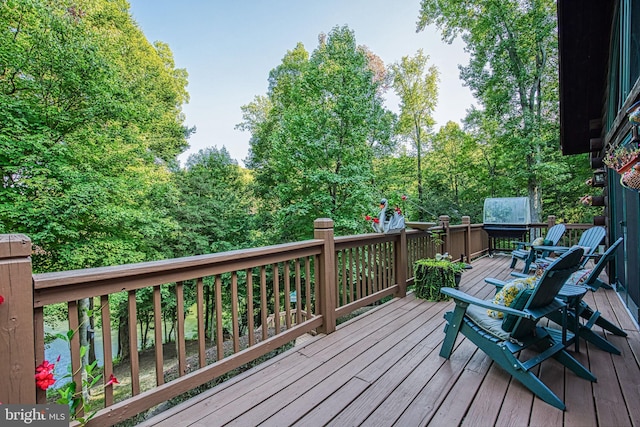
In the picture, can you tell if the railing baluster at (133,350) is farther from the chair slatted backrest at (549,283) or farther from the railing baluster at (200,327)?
the chair slatted backrest at (549,283)

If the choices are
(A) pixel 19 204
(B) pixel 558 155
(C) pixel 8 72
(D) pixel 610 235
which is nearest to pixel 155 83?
(C) pixel 8 72

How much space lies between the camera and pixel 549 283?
184 cm

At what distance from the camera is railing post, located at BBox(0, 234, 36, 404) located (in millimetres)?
1146

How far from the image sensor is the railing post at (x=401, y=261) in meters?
3.86

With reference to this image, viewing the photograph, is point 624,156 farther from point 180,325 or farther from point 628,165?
point 180,325

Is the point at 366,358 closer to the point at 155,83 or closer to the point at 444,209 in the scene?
the point at 155,83

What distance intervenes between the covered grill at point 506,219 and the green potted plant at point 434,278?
420cm

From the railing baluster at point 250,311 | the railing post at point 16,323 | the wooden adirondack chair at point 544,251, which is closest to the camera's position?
the railing post at point 16,323

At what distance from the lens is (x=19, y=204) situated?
5.98m

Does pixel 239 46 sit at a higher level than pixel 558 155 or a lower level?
higher

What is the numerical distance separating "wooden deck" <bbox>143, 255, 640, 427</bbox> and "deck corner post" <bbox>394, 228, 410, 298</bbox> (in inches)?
50.9

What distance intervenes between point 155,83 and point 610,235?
13585mm

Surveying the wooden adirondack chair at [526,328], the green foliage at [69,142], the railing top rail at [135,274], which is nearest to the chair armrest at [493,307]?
the wooden adirondack chair at [526,328]

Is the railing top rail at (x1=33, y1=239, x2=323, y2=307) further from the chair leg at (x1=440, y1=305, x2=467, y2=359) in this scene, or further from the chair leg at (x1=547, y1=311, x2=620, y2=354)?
the chair leg at (x1=547, y1=311, x2=620, y2=354)
